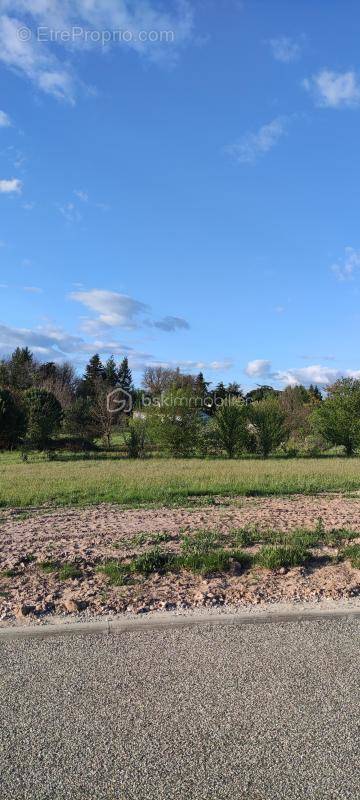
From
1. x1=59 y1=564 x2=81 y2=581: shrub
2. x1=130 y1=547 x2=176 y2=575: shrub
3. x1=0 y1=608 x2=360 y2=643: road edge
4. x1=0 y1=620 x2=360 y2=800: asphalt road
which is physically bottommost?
x1=0 y1=620 x2=360 y2=800: asphalt road

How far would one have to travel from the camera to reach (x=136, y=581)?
545 centimetres

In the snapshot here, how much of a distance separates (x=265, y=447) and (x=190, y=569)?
1238 inches

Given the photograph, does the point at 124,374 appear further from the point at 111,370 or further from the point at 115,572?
the point at 115,572

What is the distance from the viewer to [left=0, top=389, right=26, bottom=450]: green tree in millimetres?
35853

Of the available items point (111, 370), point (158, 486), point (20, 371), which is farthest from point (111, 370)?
point (158, 486)

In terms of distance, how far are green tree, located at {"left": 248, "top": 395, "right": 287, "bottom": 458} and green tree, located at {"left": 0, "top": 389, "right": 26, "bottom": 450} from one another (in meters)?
16.1

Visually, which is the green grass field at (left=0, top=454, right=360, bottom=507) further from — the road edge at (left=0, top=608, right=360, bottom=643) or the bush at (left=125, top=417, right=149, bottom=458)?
the bush at (left=125, top=417, right=149, bottom=458)

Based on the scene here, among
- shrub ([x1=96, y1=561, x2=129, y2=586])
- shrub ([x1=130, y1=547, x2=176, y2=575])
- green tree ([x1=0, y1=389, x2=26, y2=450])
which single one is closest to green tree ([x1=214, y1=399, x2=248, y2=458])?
green tree ([x1=0, y1=389, x2=26, y2=450])

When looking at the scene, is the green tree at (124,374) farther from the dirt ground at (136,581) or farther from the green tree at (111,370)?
the dirt ground at (136,581)

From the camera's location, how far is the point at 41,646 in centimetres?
404

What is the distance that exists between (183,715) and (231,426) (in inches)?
1283

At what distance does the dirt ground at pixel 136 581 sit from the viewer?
16.1ft

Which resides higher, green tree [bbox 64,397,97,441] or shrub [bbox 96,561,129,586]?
green tree [bbox 64,397,97,441]

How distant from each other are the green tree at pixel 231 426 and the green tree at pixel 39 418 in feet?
36.9
